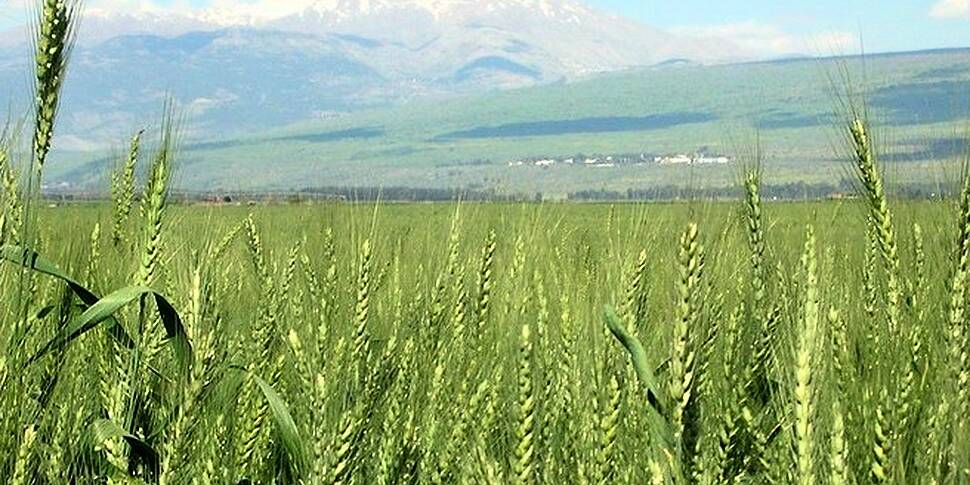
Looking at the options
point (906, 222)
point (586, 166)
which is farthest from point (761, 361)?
point (586, 166)

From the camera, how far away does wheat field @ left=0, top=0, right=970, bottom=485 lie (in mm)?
1140

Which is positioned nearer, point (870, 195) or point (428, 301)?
point (870, 195)

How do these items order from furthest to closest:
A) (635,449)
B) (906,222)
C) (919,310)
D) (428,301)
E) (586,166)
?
1. (586,166)
2. (906,222)
3. (428,301)
4. (919,310)
5. (635,449)

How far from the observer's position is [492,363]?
6.12 feet

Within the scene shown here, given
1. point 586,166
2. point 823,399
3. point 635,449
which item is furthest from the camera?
point 586,166

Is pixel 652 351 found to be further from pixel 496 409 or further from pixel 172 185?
pixel 172 185

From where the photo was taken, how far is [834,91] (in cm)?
220

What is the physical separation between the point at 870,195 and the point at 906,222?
0.39m

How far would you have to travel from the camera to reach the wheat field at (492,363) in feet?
3.74

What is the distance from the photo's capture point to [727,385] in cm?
143

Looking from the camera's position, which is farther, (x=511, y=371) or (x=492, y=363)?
(x=492, y=363)

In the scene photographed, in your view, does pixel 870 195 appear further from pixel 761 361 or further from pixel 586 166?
pixel 586 166

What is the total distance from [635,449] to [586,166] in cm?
19015

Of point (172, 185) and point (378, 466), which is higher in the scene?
point (172, 185)
